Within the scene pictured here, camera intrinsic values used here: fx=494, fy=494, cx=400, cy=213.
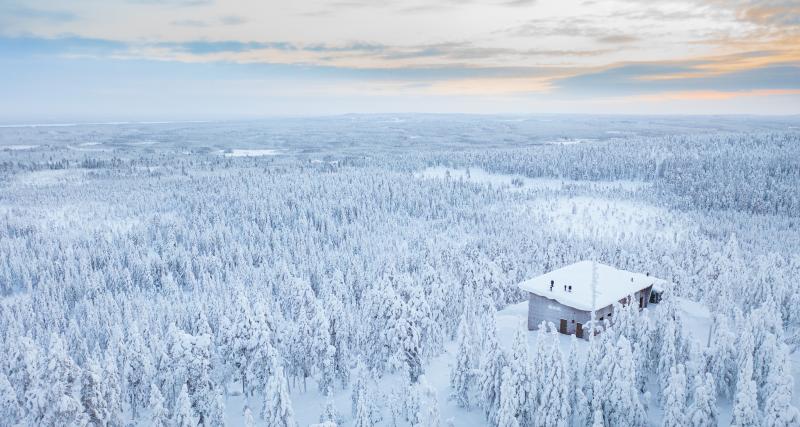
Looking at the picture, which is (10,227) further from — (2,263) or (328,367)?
(328,367)

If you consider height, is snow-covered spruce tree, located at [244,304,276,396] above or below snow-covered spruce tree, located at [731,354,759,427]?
below

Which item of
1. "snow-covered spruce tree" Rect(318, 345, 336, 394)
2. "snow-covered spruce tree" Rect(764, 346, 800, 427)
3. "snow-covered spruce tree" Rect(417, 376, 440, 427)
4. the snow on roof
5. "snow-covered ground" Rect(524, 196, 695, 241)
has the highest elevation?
"snow-covered spruce tree" Rect(764, 346, 800, 427)

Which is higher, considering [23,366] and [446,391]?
[23,366]

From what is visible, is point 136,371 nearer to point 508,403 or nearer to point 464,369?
point 464,369

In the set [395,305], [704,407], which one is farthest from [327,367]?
[704,407]

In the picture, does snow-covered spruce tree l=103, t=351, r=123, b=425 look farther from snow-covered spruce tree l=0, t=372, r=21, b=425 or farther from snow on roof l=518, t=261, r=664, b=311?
snow on roof l=518, t=261, r=664, b=311

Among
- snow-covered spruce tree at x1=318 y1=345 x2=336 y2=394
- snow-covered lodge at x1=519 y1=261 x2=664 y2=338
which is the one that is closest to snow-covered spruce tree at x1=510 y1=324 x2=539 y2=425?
snow-covered lodge at x1=519 y1=261 x2=664 y2=338

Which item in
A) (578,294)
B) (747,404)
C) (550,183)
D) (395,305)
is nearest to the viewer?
(747,404)

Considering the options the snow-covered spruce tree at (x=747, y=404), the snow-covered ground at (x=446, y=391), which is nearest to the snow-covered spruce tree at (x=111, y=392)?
the snow-covered ground at (x=446, y=391)
